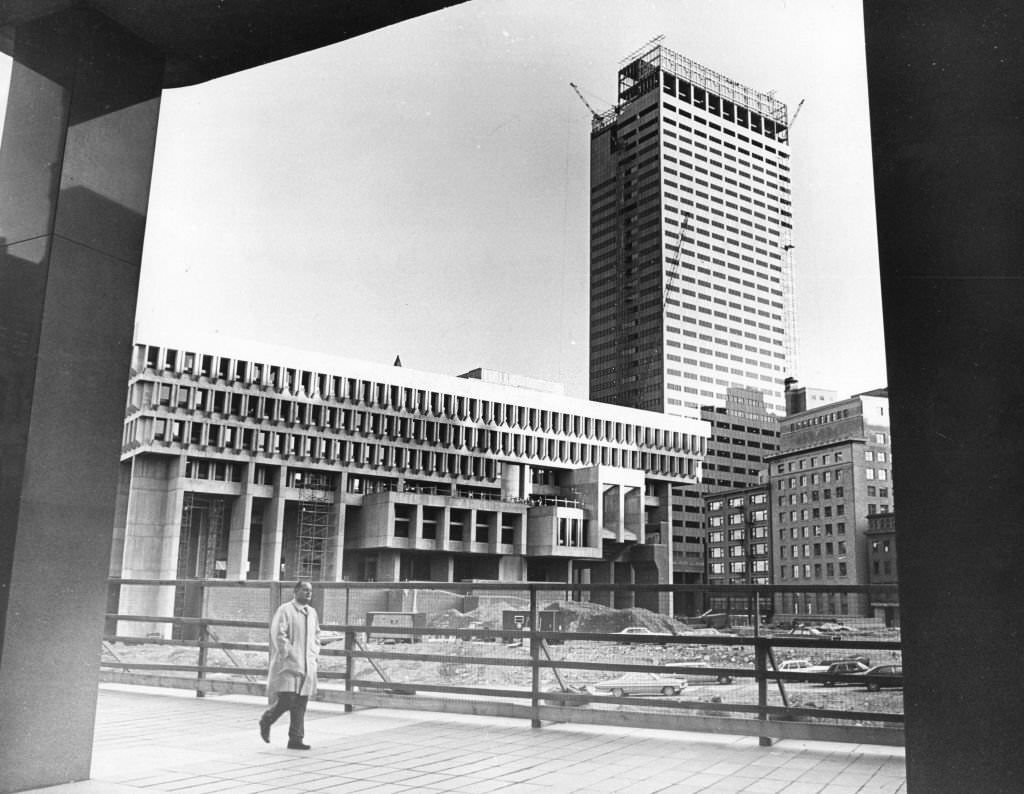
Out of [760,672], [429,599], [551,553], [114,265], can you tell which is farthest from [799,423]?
[551,553]

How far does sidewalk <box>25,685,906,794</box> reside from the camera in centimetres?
408

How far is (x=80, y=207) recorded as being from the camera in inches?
167

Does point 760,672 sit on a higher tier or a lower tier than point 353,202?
lower

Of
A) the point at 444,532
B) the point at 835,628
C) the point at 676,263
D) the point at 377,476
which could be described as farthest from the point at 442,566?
the point at 835,628

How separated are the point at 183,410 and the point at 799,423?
121 feet

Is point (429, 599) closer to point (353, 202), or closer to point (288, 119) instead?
point (288, 119)

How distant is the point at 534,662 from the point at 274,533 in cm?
4930

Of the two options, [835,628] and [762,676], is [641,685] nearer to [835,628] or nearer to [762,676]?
[762,676]

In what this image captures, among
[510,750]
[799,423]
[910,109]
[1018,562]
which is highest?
[799,423]

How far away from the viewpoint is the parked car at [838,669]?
498cm

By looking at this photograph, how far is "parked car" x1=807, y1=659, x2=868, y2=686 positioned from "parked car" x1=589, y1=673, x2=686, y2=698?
88 centimetres

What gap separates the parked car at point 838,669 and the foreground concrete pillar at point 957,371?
2699 millimetres

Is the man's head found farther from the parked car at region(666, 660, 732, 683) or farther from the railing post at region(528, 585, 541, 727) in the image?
the parked car at region(666, 660, 732, 683)

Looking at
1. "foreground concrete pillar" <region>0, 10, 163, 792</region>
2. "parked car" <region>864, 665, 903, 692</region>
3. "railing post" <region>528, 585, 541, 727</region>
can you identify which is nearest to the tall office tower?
"railing post" <region>528, 585, 541, 727</region>
